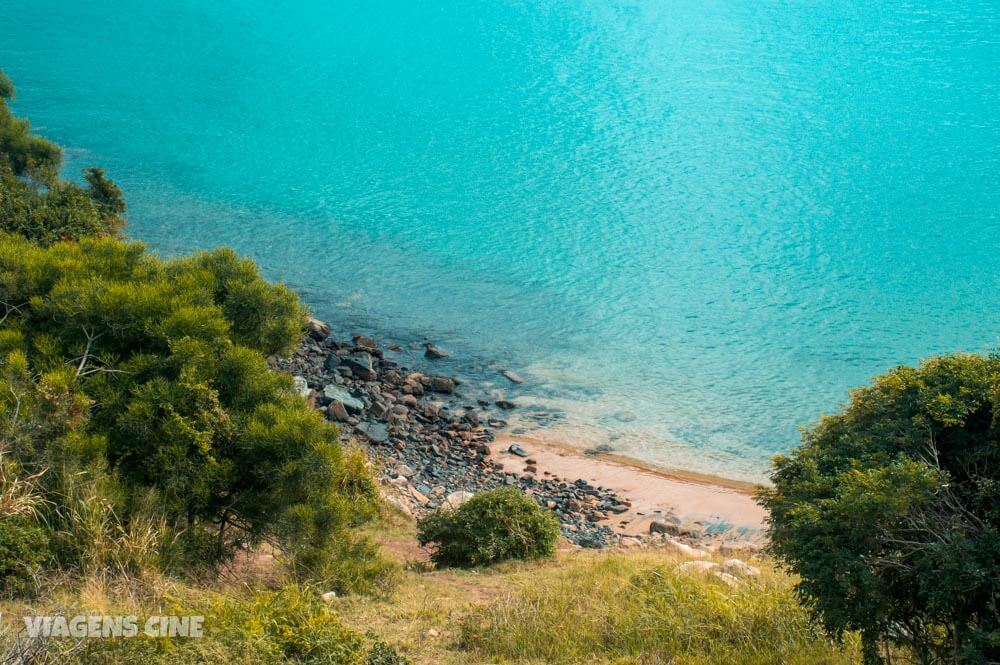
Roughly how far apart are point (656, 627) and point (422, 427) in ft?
35.4

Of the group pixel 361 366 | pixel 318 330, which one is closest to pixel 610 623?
pixel 361 366

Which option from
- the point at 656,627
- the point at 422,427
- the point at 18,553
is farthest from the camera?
the point at 422,427

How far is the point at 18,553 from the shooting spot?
774 cm

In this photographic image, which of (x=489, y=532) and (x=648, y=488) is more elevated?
(x=648, y=488)

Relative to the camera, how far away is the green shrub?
7.63 meters

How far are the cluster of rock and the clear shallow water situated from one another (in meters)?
1.90

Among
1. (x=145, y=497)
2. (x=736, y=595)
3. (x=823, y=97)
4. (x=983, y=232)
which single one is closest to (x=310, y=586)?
(x=145, y=497)

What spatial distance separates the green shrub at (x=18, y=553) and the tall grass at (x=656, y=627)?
3.48 meters

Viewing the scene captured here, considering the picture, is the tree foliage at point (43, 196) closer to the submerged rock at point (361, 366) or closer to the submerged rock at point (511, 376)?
the submerged rock at point (361, 366)

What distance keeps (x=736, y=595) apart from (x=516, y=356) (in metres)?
14.6

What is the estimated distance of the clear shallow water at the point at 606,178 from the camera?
2383cm

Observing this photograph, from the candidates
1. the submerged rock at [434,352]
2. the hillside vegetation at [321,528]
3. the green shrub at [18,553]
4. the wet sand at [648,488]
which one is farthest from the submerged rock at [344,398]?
the green shrub at [18,553]

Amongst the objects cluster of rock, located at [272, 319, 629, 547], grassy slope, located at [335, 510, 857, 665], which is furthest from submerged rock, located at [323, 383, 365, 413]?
grassy slope, located at [335, 510, 857, 665]

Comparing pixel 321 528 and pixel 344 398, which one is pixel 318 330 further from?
pixel 321 528
